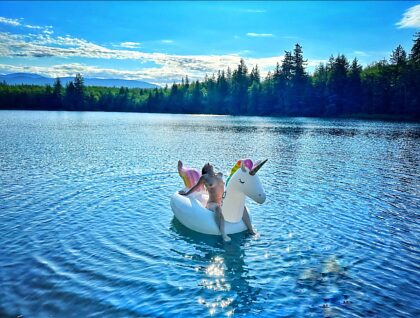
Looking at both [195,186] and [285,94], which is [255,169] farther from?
[285,94]

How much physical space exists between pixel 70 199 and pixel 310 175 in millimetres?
13883

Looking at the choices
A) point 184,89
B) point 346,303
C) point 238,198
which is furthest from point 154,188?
point 184,89

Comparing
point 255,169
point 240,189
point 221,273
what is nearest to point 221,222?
point 240,189

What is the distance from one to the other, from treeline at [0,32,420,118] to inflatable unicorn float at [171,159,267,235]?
94.3 metres

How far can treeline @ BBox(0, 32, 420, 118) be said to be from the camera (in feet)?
323

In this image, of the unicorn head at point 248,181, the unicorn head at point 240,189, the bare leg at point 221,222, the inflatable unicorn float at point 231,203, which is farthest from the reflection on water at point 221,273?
the unicorn head at point 248,181

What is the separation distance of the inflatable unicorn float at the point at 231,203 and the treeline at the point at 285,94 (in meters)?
94.3

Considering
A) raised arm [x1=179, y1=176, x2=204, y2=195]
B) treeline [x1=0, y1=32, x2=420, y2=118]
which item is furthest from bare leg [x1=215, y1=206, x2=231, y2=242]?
treeline [x1=0, y1=32, x2=420, y2=118]

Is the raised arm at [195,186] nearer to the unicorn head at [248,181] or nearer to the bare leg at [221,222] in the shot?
the bare leg at [221,222]

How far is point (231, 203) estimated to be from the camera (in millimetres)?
11109

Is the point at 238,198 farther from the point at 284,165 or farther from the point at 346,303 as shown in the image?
the point at 284,165

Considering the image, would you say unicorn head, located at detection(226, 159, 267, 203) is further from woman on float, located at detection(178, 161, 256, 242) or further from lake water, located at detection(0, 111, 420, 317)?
lake water, located at detection(0, 111, 420, 317)

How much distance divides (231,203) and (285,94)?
109 meters

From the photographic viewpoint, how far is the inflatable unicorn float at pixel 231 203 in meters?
10.6
